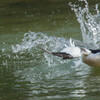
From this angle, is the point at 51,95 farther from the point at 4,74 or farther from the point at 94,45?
the point at 94,45

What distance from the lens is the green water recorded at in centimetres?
523

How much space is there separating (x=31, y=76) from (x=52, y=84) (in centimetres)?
59

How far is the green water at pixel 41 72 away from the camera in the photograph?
5.23 metres

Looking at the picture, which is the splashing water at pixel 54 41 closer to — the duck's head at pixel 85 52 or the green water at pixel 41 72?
the green water at pixel 41 72

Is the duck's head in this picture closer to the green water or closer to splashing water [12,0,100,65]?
the green water

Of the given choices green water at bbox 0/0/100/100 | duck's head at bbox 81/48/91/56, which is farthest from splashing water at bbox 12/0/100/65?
duck's head at bbox 81/48/91/56

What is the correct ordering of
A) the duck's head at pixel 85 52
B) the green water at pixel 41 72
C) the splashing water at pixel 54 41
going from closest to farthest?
the green water at pixel 41 72 → the duck's head at pixel 85 52 → the splashing water at pixel 54 41

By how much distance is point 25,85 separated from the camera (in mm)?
5711

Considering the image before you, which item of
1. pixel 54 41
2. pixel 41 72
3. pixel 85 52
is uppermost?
pixel 54 41

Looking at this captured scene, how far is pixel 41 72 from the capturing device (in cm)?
632

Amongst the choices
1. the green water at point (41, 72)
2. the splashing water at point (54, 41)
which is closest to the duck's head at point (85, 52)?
the green water at point (41, 72)

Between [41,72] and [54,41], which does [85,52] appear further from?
[54,41]

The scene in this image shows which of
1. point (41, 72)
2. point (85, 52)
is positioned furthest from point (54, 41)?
point (85, 52)

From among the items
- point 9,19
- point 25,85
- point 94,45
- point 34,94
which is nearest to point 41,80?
point 25,85
